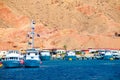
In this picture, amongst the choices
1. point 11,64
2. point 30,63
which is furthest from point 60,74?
point 11,64

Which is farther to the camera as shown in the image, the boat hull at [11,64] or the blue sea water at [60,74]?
the boat hull at [11,64]

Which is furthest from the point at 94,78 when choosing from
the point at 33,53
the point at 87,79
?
the point at 33,53

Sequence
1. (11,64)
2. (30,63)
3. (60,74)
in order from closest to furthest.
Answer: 1. (60,74)
2. (11,64)
3. (30,63)

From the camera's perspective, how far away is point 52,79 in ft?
303

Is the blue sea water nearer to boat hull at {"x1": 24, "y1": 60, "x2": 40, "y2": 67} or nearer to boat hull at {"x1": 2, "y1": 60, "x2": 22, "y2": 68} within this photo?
boat hull at {"x1": 2, "y1": 60, "x2": 22, "y2": 68}

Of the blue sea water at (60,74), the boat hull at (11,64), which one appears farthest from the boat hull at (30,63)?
the blue sea water at (60,74)

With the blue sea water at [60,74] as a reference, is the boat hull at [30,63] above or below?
above

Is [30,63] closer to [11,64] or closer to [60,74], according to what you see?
[11,64]

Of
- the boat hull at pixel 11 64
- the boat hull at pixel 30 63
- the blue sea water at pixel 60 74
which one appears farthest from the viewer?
the boat hull at pixel 30 63

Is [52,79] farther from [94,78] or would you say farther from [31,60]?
[31,60]

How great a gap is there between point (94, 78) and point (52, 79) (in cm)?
814

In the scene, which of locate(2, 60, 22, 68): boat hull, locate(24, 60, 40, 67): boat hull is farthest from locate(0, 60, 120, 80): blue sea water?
locate(24, 60, 40, 67): boat hull

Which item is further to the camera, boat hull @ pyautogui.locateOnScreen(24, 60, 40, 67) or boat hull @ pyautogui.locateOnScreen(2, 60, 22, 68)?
boat hull @ pyautogui.locateOnScreen(24, 60, 40, 67)

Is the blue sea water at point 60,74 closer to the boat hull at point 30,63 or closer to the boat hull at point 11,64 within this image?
the boat hull at point 11,64
